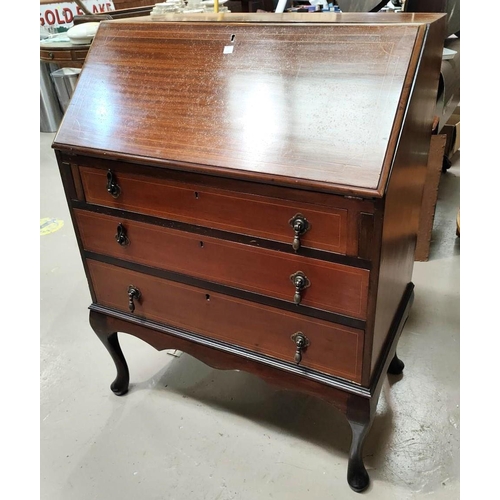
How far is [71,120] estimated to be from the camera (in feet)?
4.31

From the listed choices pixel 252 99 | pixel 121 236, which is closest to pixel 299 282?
pixel 252 99

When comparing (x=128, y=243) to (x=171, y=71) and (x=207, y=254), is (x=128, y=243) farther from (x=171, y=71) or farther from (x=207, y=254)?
(x=171, y=71)

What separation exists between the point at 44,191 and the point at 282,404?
7.96ft

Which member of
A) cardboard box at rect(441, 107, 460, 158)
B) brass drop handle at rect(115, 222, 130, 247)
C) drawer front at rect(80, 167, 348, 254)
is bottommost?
cardboard box at rect(441, 107, 460, 158)

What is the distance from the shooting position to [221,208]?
114 cm

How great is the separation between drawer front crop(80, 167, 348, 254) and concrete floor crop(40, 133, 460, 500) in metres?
0.76

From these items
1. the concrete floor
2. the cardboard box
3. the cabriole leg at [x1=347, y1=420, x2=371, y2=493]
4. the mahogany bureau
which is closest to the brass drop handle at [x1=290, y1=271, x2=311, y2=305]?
the mahogany bureau

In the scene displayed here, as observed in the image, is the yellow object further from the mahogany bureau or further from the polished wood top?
the polished wood top

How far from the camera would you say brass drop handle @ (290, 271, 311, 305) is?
3.62 ft

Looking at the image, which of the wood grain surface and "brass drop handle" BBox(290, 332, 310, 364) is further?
A: "brass drop handle" BBox(290, 332, 310, 364)

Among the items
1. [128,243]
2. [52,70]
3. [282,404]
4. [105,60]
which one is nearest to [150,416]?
[282,404]

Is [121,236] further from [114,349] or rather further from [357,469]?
[357,469]

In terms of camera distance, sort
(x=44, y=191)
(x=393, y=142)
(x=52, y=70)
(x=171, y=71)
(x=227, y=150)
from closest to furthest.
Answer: (x=393, y=142), (x=227, y=150), (x=171, y=71), (x=44, y=191), (x=52, y=70)

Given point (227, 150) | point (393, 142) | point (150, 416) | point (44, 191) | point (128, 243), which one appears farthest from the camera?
point (44, 191)
